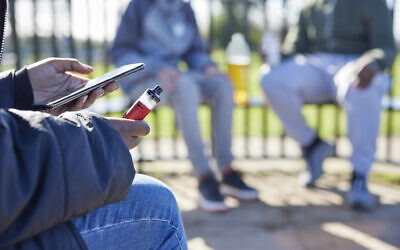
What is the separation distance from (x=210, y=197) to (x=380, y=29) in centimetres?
178

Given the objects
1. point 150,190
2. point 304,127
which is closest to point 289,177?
point 304,127

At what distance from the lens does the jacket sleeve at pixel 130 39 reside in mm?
3158

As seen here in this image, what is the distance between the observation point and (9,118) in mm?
903

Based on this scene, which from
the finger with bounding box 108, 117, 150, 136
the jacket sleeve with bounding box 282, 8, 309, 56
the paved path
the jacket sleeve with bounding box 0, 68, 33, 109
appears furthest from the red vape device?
the jacket sleeve with bounding box 282, 8, 309, 56

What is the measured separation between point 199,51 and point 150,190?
2.36m

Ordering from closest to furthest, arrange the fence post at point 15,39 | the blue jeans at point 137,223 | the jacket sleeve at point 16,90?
the blue jeans at point 137,223 < the jacket sleeve at point 16,90 < the fence post at point 15,39

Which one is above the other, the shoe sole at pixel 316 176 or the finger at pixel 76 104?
the finger at pixel 76 104

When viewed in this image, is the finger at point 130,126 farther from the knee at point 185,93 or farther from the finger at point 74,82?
the knee at point 185,93

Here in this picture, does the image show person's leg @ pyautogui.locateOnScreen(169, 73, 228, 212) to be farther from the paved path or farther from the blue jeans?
the blue jeans

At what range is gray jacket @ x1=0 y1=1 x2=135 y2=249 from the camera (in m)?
0.84

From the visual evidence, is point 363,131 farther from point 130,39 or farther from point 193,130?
point 130,39

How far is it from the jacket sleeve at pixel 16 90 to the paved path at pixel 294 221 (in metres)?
1.36

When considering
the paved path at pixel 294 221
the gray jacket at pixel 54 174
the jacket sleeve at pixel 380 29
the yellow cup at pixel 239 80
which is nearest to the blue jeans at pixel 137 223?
the gray jacket at pixel 54 174

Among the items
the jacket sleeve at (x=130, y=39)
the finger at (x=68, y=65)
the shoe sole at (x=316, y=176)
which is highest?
the jacket sleeve at (x=130, y=39)
